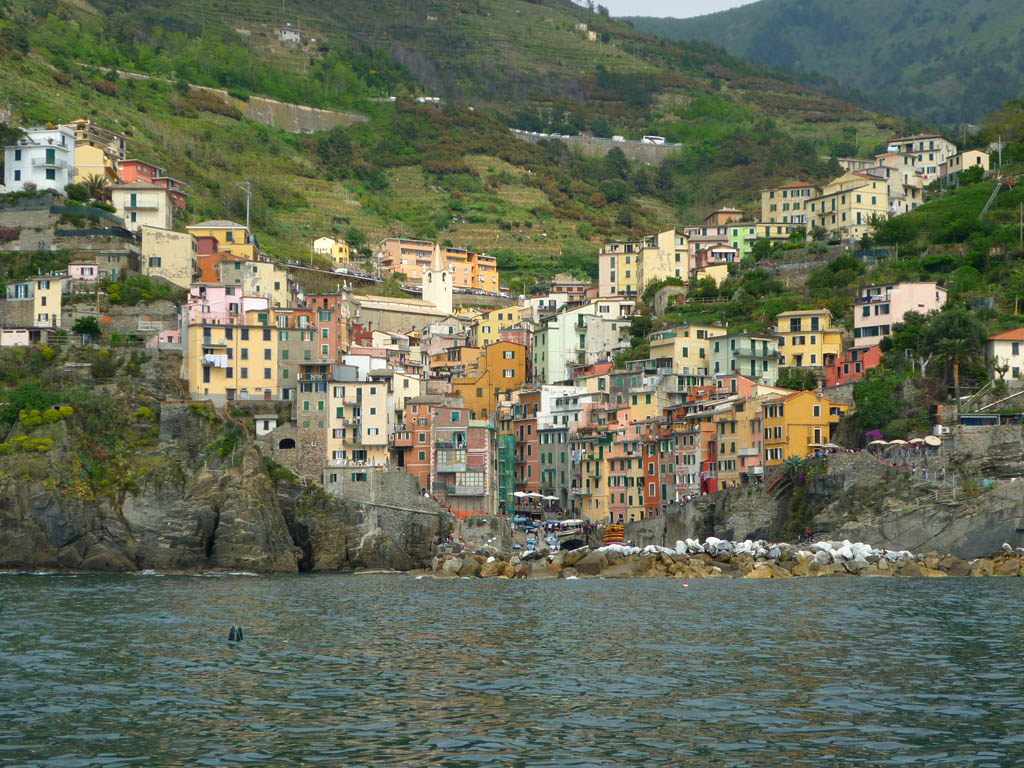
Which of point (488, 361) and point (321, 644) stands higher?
point (488, 361)

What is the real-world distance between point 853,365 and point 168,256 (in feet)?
153

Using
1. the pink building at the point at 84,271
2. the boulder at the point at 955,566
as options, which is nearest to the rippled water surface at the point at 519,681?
the boulder at the point at 955,566

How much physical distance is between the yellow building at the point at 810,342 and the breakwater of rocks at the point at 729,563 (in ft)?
81.0

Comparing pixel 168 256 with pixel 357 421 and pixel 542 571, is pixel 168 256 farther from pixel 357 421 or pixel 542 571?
pixel 542 571

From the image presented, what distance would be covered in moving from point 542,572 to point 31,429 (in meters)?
28.8

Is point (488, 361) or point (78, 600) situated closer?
point (78, 600)

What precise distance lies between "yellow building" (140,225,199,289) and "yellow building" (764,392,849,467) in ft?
135

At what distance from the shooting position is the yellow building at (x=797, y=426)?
8800 cm

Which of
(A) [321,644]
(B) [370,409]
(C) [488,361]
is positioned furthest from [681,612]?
(C) [488,361]

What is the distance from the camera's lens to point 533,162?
613ft

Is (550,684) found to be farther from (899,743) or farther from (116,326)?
(116,326)

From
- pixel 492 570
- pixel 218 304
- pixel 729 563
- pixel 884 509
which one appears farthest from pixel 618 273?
pixel 729 563

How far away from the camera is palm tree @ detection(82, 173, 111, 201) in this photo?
109m

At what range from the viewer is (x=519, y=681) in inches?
1414
